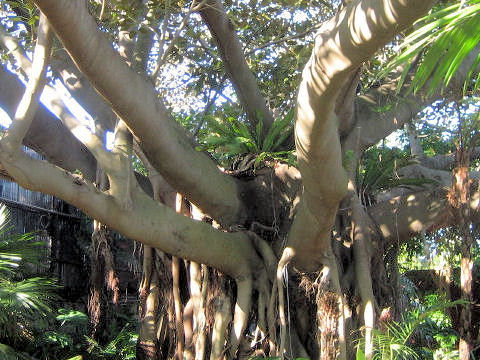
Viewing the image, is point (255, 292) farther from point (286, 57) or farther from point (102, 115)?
point (286, 57)

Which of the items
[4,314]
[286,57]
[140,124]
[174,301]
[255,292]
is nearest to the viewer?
[140,124]

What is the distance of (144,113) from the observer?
13.6ft

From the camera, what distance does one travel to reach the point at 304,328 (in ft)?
18.1

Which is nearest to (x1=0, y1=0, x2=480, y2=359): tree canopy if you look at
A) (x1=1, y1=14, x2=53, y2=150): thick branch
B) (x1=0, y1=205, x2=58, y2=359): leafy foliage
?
(x1=1, y1=14, x2=53, y2=150): thick branch

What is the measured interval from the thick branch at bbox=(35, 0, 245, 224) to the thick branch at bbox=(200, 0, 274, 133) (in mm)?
775

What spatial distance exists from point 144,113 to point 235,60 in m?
1.52

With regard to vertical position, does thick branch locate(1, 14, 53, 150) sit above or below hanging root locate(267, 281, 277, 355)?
above

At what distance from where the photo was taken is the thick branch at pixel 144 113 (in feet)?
11.2

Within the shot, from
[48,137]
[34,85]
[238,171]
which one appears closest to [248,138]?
[238,171]

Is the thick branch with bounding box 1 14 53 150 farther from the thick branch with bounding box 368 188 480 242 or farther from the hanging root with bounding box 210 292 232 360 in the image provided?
the thick branch with bounding box 368 188 480 242

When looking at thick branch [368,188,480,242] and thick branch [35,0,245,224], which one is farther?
thick branch [368,188,480,242]

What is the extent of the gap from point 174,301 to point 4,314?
5.09 ft

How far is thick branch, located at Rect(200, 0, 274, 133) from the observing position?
5.15 m

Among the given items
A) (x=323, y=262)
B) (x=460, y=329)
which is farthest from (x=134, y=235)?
(x=460, y=329)
